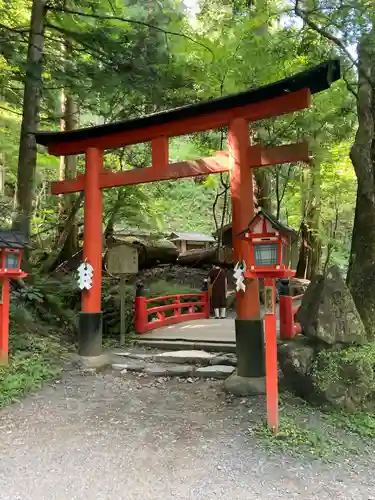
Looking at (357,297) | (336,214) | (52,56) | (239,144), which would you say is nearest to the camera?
(357,297)

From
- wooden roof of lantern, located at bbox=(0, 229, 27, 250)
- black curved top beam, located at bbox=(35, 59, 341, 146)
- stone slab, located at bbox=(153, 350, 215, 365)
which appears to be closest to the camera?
black curved top beam, located at bbox=(35, 59, 341, 146)

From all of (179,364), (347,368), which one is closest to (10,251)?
(179,364)

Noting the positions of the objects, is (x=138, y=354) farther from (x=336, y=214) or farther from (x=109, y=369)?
(x=336, y=214)

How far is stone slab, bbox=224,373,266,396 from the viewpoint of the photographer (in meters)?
5.81

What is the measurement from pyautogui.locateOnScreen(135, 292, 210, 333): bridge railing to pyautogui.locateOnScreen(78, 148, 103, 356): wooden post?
6.26 ft

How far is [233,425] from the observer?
494cm

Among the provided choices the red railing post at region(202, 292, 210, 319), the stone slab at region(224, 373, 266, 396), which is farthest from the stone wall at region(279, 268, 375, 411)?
the red railing post at region(202, 292, 210, 319)

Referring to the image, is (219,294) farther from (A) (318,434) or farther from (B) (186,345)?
(A) (318,434)

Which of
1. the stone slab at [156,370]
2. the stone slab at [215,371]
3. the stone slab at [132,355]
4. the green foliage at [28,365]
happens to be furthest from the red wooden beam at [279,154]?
the green foliage at [28,365]

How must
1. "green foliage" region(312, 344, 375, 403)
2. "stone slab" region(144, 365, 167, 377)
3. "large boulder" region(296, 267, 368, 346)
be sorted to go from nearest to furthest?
"green foliage" region(312, 344, 375, 403) → "large boulder" region(296, 267, 368, 346) → "stone slab" region(144, 365, 167, 377)

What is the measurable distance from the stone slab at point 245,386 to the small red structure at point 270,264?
3.83ft

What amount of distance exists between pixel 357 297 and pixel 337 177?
10.1 m

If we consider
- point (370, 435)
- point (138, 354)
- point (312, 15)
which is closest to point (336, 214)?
point (312, 15)

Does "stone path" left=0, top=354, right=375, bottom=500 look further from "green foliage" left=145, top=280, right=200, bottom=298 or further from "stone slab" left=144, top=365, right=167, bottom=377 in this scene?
"green foliage" left=145, top=280, right=200, bottom=298
